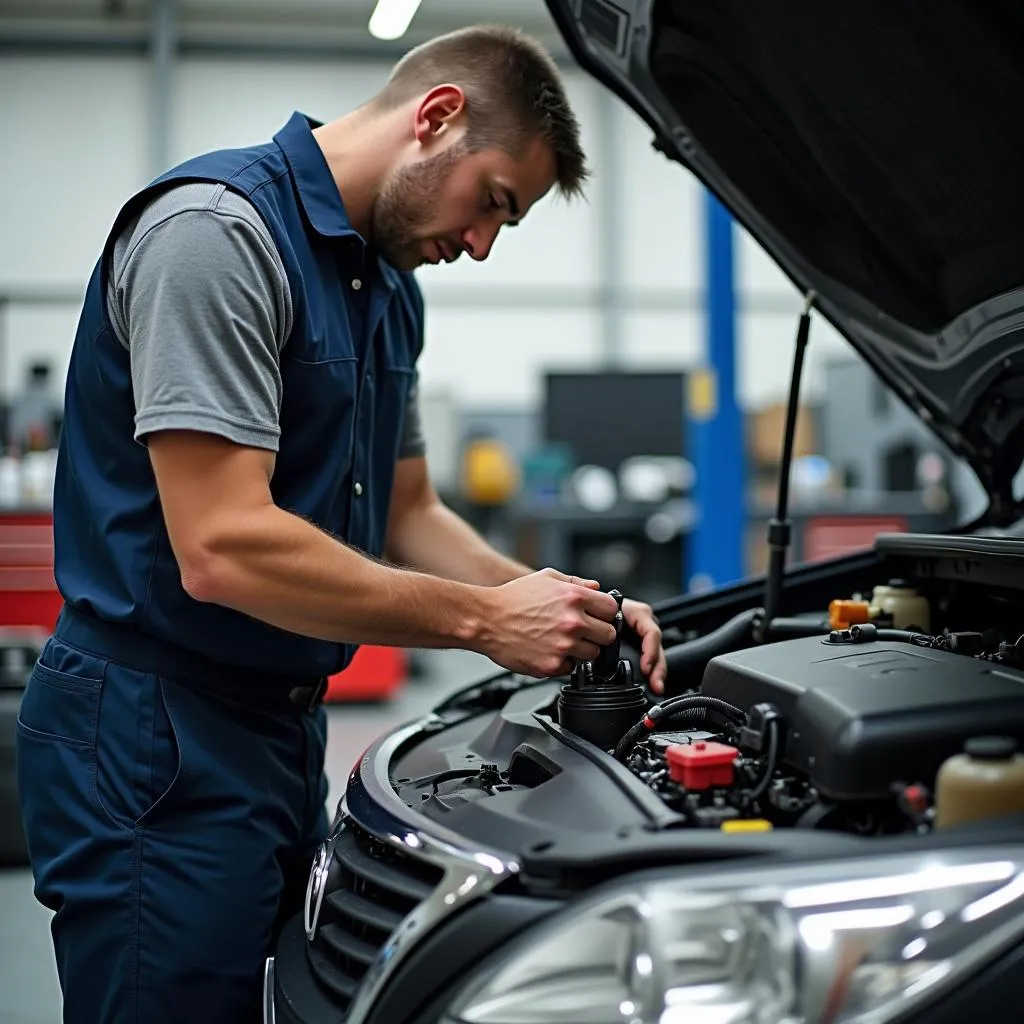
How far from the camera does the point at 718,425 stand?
14.4ft

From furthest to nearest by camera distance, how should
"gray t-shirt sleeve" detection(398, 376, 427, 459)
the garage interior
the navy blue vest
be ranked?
the garage interior, "gray t-shirt sleeve" detection(398, 376, 427, 459), the navy blue vest

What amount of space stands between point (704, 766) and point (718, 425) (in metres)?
3.59

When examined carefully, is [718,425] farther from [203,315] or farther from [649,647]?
[203,315]

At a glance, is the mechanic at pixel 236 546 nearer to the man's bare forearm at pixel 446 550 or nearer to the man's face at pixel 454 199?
the man's face at pixel 454 199

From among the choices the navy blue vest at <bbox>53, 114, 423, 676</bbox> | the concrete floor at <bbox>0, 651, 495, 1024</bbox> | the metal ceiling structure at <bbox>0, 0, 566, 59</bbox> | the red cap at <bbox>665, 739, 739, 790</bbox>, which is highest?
the metal ceiling structure at <bbox>0, 0, 566, 59</bbox>

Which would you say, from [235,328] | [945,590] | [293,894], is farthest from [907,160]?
[293,894]

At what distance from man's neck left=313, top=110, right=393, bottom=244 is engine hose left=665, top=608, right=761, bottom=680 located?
2.08 ft

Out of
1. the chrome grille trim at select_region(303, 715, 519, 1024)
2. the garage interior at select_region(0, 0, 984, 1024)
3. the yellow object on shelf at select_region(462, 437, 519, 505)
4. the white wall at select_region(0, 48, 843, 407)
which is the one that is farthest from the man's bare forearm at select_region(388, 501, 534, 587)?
the white wall at select_region(0, 48, 843, 407)

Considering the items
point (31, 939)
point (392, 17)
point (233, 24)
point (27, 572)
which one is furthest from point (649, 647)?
point (233, 24)

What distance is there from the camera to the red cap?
89 cm

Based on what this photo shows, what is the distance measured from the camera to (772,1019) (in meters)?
0.68

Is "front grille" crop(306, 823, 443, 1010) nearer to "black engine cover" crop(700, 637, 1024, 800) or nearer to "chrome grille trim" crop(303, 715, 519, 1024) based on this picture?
"chrome grille trim" crop(303, 715, 519, 1024)

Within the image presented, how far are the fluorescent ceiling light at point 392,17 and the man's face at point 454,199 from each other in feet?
17.0

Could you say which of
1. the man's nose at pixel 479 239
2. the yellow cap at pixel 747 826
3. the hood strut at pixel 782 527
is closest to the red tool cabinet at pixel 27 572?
the hood strut at pixel 782 527
